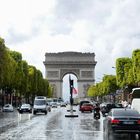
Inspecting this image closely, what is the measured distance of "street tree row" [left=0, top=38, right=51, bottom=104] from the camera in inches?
3339

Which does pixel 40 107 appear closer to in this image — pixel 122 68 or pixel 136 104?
pixel 136 104

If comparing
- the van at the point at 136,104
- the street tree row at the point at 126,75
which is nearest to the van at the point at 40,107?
the street tree row at the point at 126,75

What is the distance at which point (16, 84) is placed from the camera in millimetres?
109438

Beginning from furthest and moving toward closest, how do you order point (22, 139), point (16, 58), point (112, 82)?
point (112, 82) < point (16, 58) < point (22, 139)

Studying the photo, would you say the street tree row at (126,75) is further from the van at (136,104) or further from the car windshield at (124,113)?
the car windshield at (124,113)

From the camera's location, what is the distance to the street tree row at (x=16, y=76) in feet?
278

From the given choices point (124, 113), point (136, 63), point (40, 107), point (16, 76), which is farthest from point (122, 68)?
point (124, 113)

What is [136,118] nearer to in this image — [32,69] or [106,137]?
[106,137]

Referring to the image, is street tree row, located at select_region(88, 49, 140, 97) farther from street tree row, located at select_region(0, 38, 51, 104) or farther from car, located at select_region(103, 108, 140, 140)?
car, located at select_region(103, 108, 140, 140)

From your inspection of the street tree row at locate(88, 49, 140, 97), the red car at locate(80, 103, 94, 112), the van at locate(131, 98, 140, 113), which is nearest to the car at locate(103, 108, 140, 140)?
the van at locate(131, 98, 140, 113)

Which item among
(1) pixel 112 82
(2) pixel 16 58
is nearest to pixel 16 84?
(2) pixel 16 58

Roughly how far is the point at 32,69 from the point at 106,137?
115077mm

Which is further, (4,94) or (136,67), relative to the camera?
(4,94)

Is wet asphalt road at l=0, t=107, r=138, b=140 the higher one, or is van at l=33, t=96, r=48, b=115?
van at l=33, t=96, r=48, b=115
